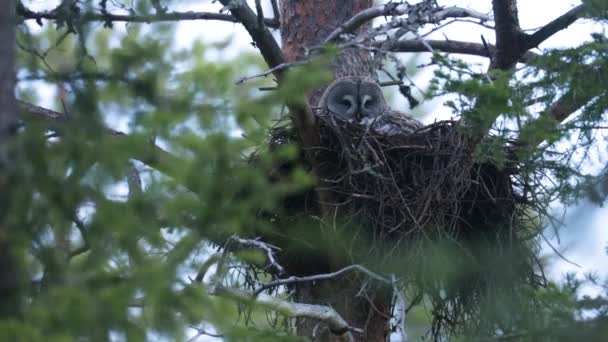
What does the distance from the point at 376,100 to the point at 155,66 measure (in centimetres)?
457

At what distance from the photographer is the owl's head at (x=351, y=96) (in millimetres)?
7336

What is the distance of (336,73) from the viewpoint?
7539 mm

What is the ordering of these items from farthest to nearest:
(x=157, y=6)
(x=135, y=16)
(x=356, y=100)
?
(x=356, y=100) → (x=135, y=16) → (x=157, y=6)

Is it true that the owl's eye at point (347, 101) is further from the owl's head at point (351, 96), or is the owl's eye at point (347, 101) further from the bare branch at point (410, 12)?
the bare branch at point (410, 12)

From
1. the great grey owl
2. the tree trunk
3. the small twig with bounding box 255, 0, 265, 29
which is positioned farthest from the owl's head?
the small twig with bounding box 255, 0, 265, 29

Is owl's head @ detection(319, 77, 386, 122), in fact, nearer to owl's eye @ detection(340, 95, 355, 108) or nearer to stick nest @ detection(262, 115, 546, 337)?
owl's eye @ detection(340, 95, 355, 108)

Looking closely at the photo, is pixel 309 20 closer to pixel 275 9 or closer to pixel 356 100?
pixel 356 100

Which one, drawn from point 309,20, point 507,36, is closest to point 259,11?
point 507,36

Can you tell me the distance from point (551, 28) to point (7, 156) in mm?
3755

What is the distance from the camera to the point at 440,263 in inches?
220

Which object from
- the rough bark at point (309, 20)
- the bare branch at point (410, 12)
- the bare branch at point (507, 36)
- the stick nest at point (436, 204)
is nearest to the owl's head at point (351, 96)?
the rough bark at point (309, 20)

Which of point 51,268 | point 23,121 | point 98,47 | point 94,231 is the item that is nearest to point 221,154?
point 94,231

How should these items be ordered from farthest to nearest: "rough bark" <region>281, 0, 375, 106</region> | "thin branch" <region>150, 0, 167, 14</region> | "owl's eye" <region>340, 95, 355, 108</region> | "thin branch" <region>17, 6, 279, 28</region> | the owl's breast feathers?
"owl's eye" <region>340, 95, 355, 108</region>, "rough bark" <region>281, 0, 375, 106</region>, the owl's breast feathers, "thin branch" <region>150, 0, 167, 14</region>, "thin branch" <region>17, 6, 279, 28</region>

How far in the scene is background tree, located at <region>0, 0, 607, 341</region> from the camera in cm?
258
